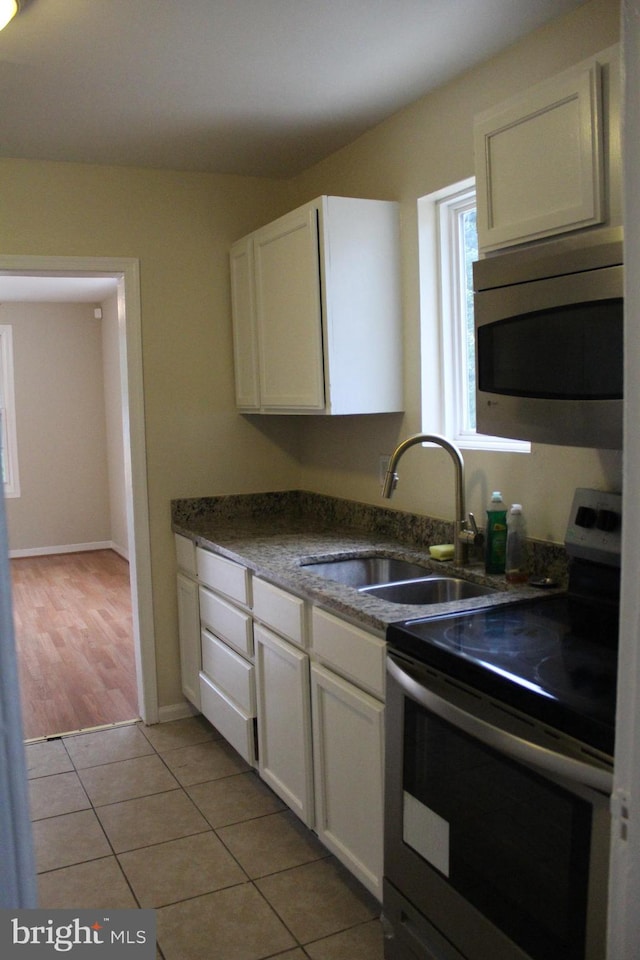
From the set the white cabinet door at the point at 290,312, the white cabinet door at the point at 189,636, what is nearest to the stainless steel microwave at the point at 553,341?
the white cabinet door at the point at 290,312

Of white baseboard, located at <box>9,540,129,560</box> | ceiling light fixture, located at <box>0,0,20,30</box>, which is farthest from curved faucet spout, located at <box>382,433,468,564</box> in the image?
white baseboard, located at <box>9,540,129,560</box>

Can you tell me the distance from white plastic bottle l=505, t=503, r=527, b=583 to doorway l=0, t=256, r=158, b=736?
1.84 m

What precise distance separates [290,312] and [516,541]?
4.35 ft

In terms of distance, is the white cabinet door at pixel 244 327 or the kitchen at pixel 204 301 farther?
the white cabinet door at pixel 244 327

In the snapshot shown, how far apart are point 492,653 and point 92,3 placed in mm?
1828

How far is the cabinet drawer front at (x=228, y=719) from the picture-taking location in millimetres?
2967

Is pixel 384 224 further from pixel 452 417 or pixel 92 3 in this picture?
pixel 92 3

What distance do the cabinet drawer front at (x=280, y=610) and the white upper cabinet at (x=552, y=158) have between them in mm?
1158

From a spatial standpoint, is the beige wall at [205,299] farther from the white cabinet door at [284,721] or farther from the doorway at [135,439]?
the white cabinet door at [284,721]

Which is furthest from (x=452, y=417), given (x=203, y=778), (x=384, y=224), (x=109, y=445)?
(x=109, y=445)

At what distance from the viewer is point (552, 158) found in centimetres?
179

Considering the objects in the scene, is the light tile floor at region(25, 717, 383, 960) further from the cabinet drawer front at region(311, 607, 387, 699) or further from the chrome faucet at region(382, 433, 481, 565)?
the chrome faucet at region(382, 433, 481, 565)

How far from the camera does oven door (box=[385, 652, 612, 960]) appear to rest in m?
1.37

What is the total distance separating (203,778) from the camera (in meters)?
3.13
